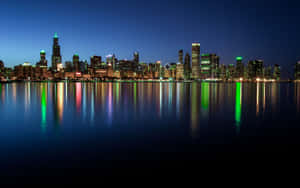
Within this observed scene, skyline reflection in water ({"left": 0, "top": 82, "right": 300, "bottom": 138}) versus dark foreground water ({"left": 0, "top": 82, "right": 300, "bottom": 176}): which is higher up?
skyline reflection in water ({"left": 0, "top": 82, "right": 300, "bottom": 138})

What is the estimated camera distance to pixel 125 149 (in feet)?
32.0

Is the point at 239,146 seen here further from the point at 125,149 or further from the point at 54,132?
the point at 54,132

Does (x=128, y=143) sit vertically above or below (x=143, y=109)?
below

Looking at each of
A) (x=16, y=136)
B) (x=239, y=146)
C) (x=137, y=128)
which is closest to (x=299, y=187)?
(x=239, y=146)

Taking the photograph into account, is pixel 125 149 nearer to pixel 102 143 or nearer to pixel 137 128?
pixel 102 143

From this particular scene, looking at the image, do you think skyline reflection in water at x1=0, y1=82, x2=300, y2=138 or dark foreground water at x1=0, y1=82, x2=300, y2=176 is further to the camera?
skyline reflection in water at x1=0, y1=82, x2=300, y2=138

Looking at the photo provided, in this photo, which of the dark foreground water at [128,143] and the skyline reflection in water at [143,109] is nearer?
the dark foreground water at [128,143]

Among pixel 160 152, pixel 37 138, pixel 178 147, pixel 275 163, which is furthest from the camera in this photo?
pixel 37 138

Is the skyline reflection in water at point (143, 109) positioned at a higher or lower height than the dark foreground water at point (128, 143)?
higher

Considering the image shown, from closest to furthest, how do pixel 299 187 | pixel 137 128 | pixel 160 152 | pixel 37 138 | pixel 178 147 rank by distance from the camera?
pixel 299 187 < pixel 160 152 < pixel 178 147 < pixel 37 138 < pixel 137 128

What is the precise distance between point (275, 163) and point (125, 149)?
5.66m

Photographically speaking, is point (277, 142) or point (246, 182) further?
point (277, 142)

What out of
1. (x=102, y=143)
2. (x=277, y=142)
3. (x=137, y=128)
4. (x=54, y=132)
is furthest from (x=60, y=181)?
(x=277, y=142)

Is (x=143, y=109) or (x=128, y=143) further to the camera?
(x=143, y=109)
